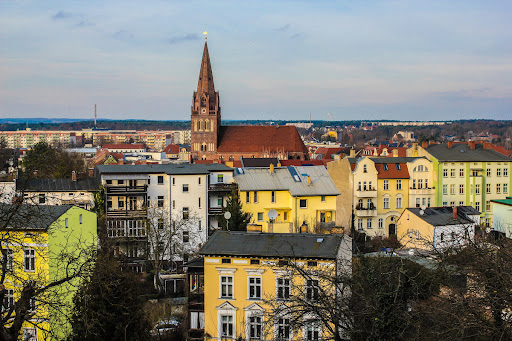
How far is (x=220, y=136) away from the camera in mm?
108500

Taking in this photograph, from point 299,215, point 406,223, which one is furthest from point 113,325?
point 406,223

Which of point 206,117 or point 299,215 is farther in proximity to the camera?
point 206,117

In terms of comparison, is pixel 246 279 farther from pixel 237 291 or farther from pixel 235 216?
pixel 235 216

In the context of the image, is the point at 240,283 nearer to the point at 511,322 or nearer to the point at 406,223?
the point at 511,322

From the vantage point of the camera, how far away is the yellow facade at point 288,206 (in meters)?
46.2

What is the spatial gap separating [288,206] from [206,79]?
64.8 meters

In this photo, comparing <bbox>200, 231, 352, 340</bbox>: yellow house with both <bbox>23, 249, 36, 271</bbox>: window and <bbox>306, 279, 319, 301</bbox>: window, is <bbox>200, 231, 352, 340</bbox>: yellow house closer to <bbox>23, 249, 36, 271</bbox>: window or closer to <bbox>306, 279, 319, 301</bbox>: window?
<bbox>306, 279, 319, 301</bbox>: window

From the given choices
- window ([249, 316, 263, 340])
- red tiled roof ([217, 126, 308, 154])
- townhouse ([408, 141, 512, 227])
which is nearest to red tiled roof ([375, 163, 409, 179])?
townhouse ([408, 141, 512, 227])

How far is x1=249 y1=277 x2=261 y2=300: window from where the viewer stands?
24.5 m

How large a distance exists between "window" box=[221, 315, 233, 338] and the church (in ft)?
258

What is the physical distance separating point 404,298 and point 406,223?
30748mm

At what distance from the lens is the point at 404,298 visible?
17.8 meters

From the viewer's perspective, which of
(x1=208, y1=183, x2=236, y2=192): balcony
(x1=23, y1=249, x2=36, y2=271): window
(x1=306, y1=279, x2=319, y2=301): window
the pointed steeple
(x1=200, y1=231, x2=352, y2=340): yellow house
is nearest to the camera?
(x1=306, y1=279, x2=319, y2=301): window

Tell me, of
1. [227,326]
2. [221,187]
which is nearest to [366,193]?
[221,187]
